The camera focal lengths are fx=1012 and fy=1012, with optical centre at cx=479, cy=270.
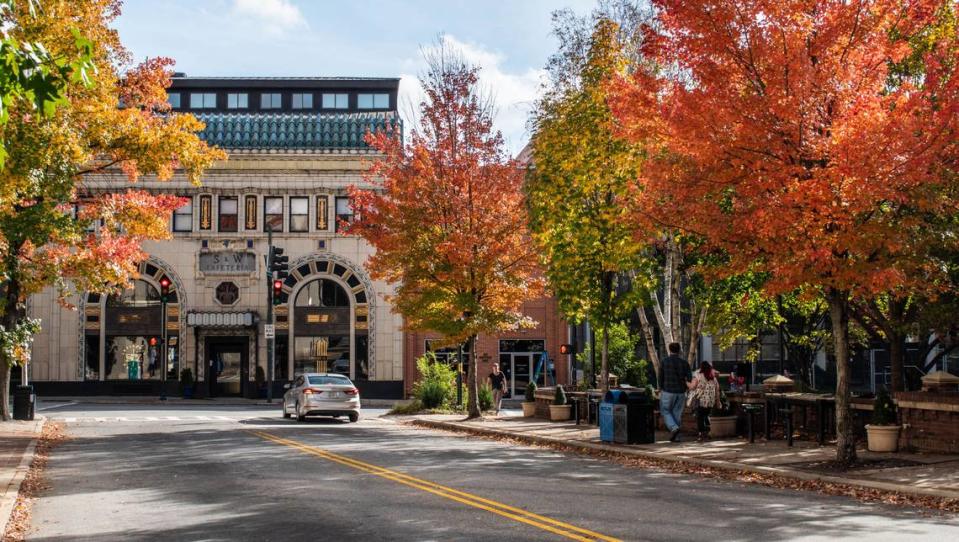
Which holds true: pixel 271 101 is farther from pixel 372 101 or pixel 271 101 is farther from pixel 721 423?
pixel 721 423

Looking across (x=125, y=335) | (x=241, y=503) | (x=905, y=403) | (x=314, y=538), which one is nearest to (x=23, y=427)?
(x=241, y=503)

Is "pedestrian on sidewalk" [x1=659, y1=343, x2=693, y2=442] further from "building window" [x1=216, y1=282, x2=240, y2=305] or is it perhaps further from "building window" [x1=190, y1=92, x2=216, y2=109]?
"building window" [x1=190, y1=92, x2=216, y2=109]

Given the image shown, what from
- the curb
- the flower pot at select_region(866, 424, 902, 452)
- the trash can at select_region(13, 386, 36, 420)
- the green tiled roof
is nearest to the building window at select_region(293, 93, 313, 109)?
the green tiled roof

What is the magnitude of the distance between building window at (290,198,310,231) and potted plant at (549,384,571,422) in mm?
26589

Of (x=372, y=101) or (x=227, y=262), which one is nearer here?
(x=227, y=262)

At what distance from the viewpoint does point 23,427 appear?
25.9 meters

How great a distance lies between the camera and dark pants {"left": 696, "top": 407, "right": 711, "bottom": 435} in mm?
20781

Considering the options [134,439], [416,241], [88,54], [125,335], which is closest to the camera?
[88,54]

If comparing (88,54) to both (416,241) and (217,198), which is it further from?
(217,198)

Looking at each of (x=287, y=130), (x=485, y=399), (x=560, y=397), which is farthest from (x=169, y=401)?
(x=560, y=397)

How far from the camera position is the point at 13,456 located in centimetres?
1798

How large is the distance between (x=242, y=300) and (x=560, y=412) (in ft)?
90.5

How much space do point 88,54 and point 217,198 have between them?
45959 mm

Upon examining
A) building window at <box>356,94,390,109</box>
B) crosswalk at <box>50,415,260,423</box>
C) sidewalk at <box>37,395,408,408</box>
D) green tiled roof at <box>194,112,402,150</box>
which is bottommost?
sidewalk at <box>37,395,408,408</box>
